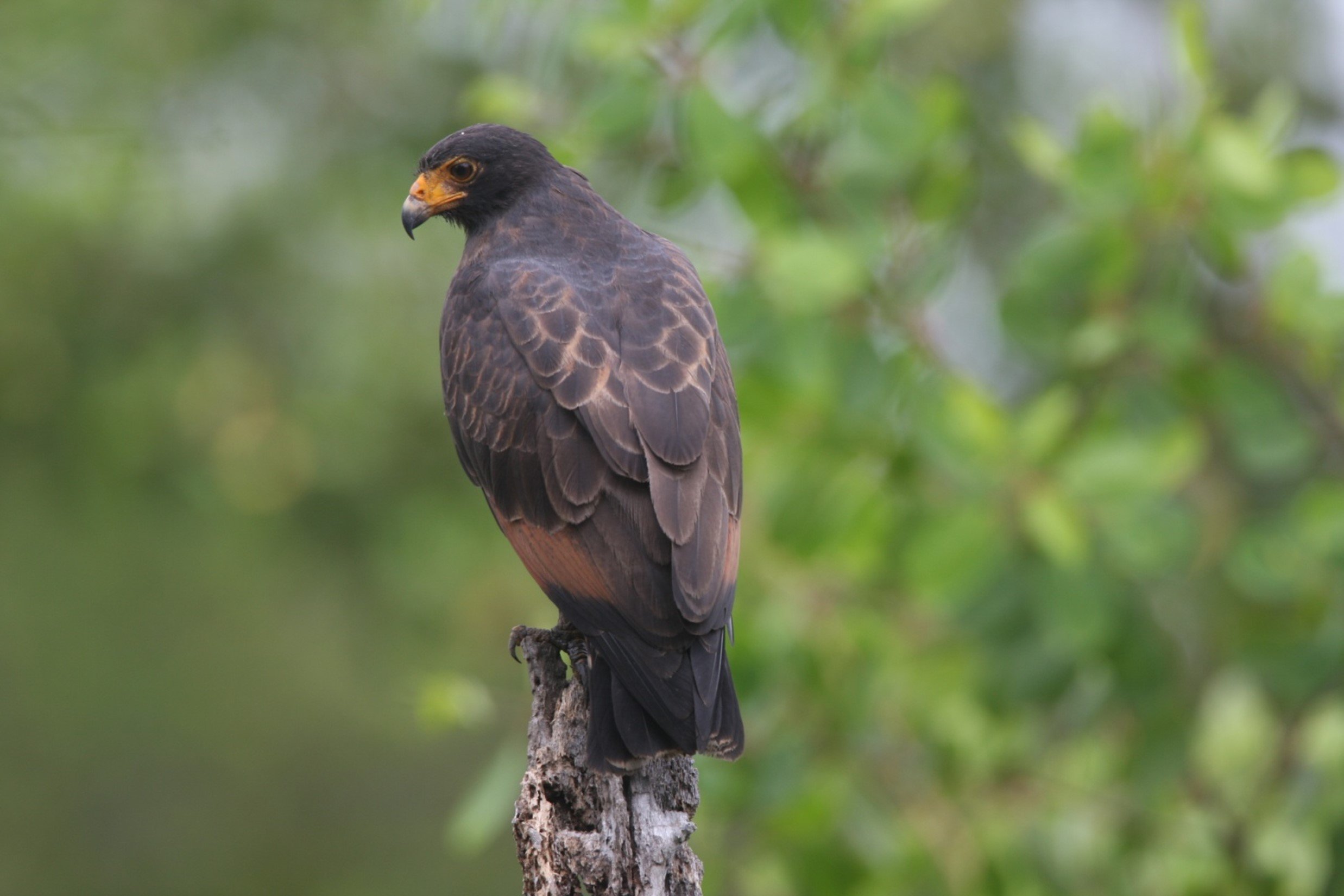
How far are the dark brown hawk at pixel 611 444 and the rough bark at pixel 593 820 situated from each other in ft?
0.36

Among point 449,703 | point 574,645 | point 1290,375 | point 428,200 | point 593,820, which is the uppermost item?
point 428,200

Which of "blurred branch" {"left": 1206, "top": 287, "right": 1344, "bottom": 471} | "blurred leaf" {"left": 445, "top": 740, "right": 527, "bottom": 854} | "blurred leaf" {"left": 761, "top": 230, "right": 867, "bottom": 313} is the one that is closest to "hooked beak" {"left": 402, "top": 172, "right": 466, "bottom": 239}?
"blurred leaf" {"left": 761, "top": 230, "right": 867, "bottom": 313}

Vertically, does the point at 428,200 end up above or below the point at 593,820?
above

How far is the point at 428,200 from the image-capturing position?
15.5 feet

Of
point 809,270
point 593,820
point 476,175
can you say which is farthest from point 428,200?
point 593,820

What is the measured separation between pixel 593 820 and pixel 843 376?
2.06m

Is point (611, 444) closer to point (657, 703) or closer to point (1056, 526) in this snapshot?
point (657, 703)

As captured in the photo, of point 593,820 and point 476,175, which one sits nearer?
point 593,820

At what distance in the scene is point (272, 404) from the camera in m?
8.64

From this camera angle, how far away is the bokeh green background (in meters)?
4.75

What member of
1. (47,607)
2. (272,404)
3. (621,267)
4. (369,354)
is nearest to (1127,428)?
(621,267)

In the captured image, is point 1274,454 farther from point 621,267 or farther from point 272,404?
point 272,404

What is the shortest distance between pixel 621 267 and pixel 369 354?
4.27 m

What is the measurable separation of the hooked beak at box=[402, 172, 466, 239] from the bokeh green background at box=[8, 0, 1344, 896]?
45 cm
